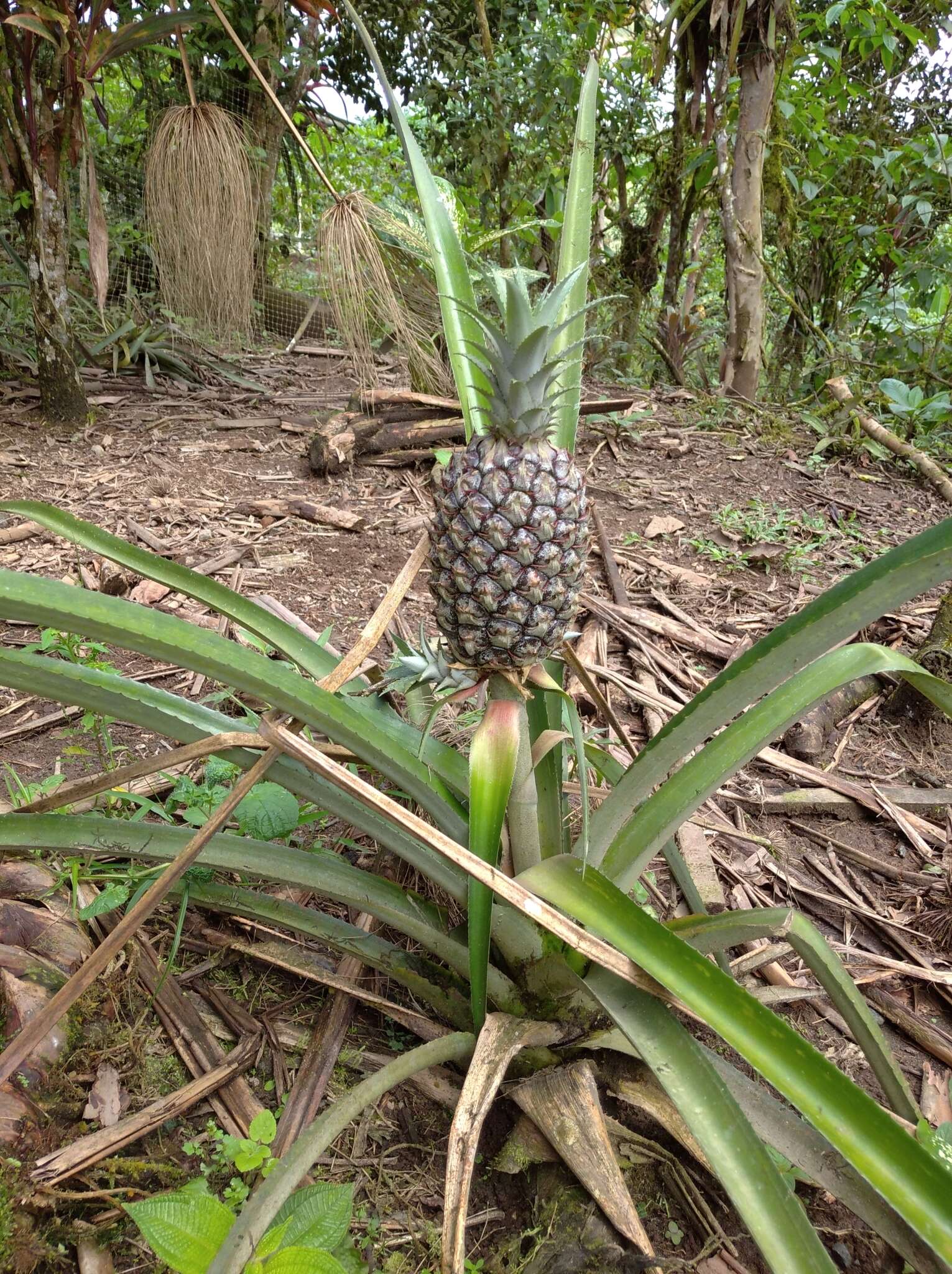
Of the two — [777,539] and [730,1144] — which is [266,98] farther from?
[730,1144]

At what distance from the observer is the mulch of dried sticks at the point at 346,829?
3.70 ft

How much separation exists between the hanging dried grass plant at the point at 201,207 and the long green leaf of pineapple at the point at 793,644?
355 cm

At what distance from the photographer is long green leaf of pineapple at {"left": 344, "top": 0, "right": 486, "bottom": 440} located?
1.22 meters

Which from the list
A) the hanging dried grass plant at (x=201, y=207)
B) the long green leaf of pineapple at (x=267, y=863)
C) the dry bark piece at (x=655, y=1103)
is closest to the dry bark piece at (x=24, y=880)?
the long green leaf of pineapple at (x=267, y=863)

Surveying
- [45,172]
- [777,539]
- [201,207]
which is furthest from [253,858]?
[45,172]

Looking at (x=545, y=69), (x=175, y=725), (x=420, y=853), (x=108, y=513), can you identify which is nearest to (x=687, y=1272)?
(x=420, y=853)

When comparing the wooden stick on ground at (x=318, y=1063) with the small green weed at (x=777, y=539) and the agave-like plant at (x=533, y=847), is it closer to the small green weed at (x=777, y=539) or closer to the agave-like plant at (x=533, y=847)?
the agave-like plant at (x=533, y=847)

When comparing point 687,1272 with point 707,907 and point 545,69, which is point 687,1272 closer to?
point 707,907

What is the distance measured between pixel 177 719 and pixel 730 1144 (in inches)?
31.7

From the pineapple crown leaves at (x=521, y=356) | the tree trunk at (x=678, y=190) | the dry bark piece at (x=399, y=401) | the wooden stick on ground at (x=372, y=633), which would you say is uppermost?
the tree trunk at (x=678, y=190)

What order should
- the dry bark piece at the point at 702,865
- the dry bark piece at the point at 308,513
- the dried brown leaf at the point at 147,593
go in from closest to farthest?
the dry bark piece at the point at 702,865, the dried brown leaf at the point at 147,593, the dry bark piece at the point at 308,513

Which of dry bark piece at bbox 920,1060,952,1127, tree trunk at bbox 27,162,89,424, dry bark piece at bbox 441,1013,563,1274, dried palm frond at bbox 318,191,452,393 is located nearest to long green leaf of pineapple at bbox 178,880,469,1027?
dry bark piece at bbox 441,1013,563,1274

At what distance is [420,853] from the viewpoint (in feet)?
3.93

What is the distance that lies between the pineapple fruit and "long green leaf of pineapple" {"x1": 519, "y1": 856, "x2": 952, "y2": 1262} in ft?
1.23
